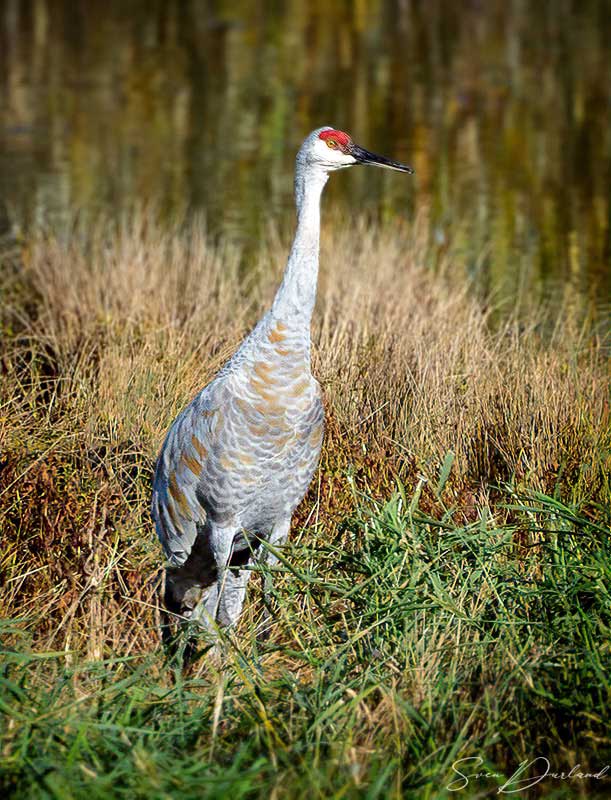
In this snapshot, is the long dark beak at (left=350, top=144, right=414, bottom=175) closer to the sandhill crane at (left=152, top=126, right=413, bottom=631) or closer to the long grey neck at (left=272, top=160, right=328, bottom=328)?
the sandhill crane at (left=152, top=126, right=413, bottom=631)

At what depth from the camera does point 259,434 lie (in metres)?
4.03

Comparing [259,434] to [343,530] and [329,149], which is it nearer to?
[343,530]

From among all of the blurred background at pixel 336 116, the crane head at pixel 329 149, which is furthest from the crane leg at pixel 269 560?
the blurred background at pixel 336 116

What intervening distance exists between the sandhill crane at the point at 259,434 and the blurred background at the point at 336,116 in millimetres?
3667

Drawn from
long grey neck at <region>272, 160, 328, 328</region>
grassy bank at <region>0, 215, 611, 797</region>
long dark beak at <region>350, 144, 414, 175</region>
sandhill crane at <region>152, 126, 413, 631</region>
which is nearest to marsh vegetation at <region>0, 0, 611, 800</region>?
grassy bank at <region>0, 215, 611, 797</region>

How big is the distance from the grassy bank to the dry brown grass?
0.05 ft

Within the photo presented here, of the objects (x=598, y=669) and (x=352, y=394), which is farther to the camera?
(x=352, y=394)

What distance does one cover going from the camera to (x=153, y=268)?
750 centimetres

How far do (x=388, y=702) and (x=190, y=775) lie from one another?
1.81 feet

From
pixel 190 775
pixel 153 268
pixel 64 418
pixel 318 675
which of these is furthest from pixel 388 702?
pixel 153 268

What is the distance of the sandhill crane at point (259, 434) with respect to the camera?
13.3 feet

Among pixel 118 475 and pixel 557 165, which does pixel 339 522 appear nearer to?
pixel 118 475
